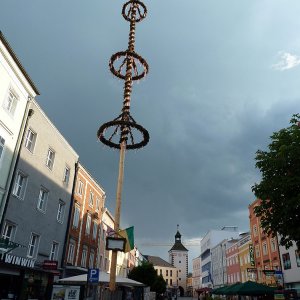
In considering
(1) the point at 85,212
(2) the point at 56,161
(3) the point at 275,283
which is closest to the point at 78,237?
(1) the point at 85,212

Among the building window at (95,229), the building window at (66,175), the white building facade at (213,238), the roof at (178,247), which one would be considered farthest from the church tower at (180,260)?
the building window at (66,175)

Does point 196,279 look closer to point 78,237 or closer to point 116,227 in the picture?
point 78,237

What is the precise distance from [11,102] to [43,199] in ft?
24.4

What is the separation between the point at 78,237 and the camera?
31.2 m

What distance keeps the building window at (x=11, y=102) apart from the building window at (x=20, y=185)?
3.66 metres

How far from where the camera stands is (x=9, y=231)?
19703 mm

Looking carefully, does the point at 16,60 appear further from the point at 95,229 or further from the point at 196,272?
the point at 196,272

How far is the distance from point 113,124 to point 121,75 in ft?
9.06

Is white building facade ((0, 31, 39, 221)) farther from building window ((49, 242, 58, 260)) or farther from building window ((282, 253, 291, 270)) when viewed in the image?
building window ((282, 253, 291, 270))

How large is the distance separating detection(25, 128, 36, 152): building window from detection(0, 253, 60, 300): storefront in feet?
22.3

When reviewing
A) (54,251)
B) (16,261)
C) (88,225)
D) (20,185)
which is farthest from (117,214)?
(88,225)

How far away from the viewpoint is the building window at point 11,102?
762 inches

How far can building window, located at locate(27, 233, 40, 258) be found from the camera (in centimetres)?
2197

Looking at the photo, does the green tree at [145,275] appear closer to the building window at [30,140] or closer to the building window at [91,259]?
the building window at [91,259]
